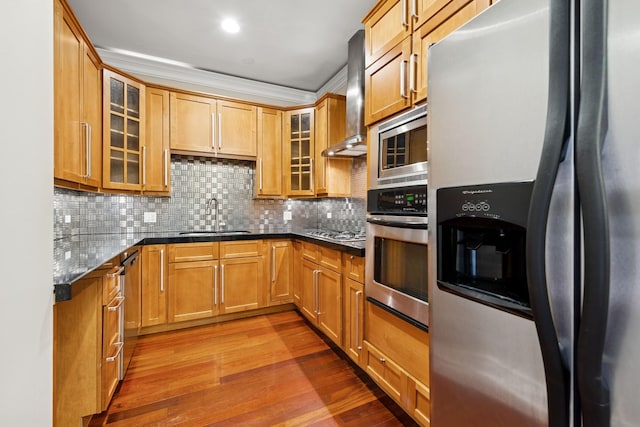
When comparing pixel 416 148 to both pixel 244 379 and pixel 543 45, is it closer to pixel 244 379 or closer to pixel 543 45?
pixel 543 45

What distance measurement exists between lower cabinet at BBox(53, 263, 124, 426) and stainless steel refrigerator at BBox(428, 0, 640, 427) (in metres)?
1.61

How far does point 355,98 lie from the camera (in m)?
2.48

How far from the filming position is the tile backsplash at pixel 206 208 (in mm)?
2795

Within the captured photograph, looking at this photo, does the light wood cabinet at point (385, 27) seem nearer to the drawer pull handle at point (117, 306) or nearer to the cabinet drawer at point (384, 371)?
the cabinet drawer at point (384, 371)

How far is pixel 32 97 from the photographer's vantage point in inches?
22.2

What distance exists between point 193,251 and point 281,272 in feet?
3.04

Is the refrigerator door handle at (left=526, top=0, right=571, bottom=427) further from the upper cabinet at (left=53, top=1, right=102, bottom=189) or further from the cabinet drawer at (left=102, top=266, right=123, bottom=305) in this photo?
the upper cabinet at (left=53, top=1, right=102, bottom=189)

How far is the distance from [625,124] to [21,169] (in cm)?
111

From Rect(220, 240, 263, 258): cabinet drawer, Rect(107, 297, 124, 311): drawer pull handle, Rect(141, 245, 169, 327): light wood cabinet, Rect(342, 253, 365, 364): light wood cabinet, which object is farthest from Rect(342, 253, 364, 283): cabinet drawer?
Rect(141, 245, 169, 327): light wood cabinet

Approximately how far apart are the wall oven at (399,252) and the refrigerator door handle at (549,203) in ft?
2.29

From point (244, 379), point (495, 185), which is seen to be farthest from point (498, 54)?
point (244, 379)

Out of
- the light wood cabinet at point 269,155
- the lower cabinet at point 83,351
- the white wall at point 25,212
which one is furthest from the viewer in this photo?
the light wood cabinet at point 269,155

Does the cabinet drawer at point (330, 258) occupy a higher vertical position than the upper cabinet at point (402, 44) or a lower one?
lower

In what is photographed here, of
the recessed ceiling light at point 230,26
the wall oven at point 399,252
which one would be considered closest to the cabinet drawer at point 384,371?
the wall oven at point 399,252
